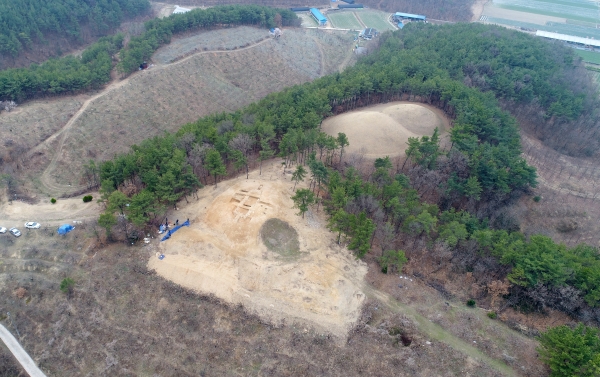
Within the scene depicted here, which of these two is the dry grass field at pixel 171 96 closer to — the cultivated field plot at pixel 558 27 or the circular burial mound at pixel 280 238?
the circular burial mound at pixel 280 238

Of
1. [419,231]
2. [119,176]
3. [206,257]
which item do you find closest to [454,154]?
[419,231]

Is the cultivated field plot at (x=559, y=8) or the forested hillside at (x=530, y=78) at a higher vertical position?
the cultivated field plot at (x=559, y=8)

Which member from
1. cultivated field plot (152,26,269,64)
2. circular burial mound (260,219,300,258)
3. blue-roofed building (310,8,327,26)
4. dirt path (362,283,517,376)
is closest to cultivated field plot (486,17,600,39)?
blue-roofed building (310,8,327,26)

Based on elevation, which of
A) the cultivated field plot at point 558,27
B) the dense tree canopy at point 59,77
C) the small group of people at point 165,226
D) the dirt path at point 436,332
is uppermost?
the cultivated field plot at point 558,27

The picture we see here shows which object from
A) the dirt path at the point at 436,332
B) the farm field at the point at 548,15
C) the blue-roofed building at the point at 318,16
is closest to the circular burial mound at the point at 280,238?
the dirt path at the point at 436,332

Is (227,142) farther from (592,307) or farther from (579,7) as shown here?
(579,7)

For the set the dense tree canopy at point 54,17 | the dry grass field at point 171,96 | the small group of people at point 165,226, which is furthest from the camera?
the dense tree canopy at point 54,17
